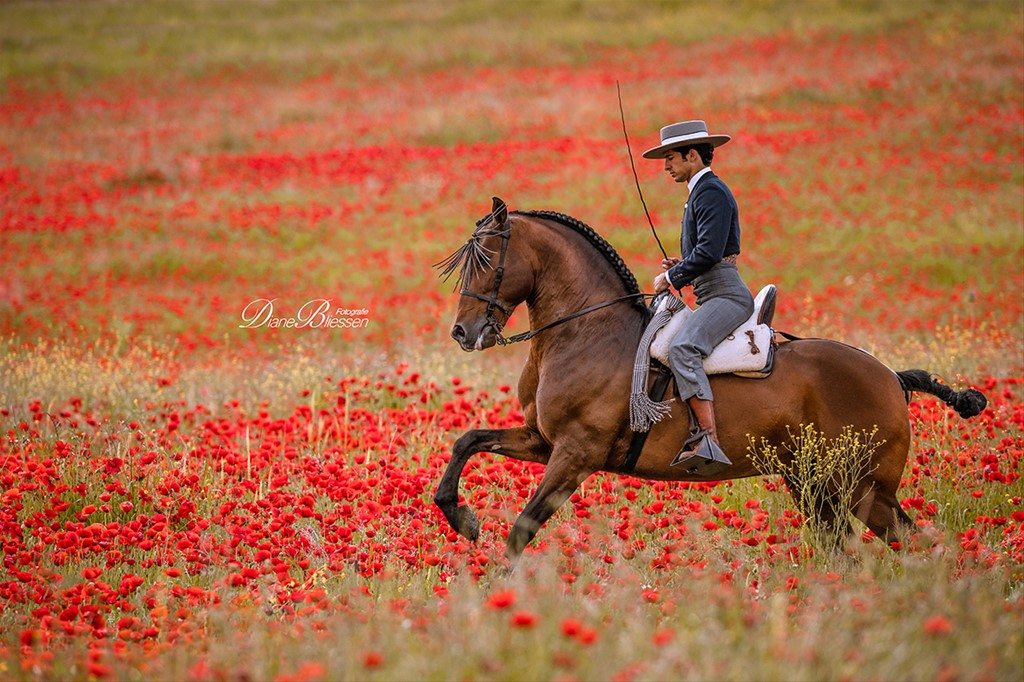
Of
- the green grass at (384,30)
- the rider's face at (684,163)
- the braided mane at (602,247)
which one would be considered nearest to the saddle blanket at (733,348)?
the braided mane at (602,247)

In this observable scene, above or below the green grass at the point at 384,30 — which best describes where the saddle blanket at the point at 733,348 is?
below

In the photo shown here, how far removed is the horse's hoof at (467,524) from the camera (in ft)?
20.2

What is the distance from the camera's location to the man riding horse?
6.11 m

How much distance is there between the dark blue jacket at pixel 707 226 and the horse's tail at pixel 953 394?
1510 millimetres

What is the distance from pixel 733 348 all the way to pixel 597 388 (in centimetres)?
92

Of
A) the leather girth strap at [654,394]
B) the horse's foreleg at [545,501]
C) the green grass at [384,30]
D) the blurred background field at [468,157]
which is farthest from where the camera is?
the green grass at [384,30]

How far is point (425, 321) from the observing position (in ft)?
53.4

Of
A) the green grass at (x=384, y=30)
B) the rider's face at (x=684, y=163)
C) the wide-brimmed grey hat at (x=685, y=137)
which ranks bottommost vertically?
the rider's face at (x=684, y=163)

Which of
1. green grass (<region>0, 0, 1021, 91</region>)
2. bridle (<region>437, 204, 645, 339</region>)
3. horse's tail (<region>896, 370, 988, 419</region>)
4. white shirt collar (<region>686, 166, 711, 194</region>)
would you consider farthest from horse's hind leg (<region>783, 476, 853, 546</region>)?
green grass (<region>0, 0, 1021, 91</region>)

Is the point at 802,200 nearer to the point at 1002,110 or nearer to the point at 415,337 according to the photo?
the point at 1002,110

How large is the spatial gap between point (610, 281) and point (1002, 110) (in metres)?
22.7

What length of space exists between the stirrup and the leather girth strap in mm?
245

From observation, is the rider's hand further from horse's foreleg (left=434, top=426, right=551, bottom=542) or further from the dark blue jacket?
horse's foreleg (left=434, top=426, right=551, bottom=542)

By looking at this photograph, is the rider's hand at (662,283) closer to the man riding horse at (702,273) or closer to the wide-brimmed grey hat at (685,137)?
the man riding horse at (702,273)
